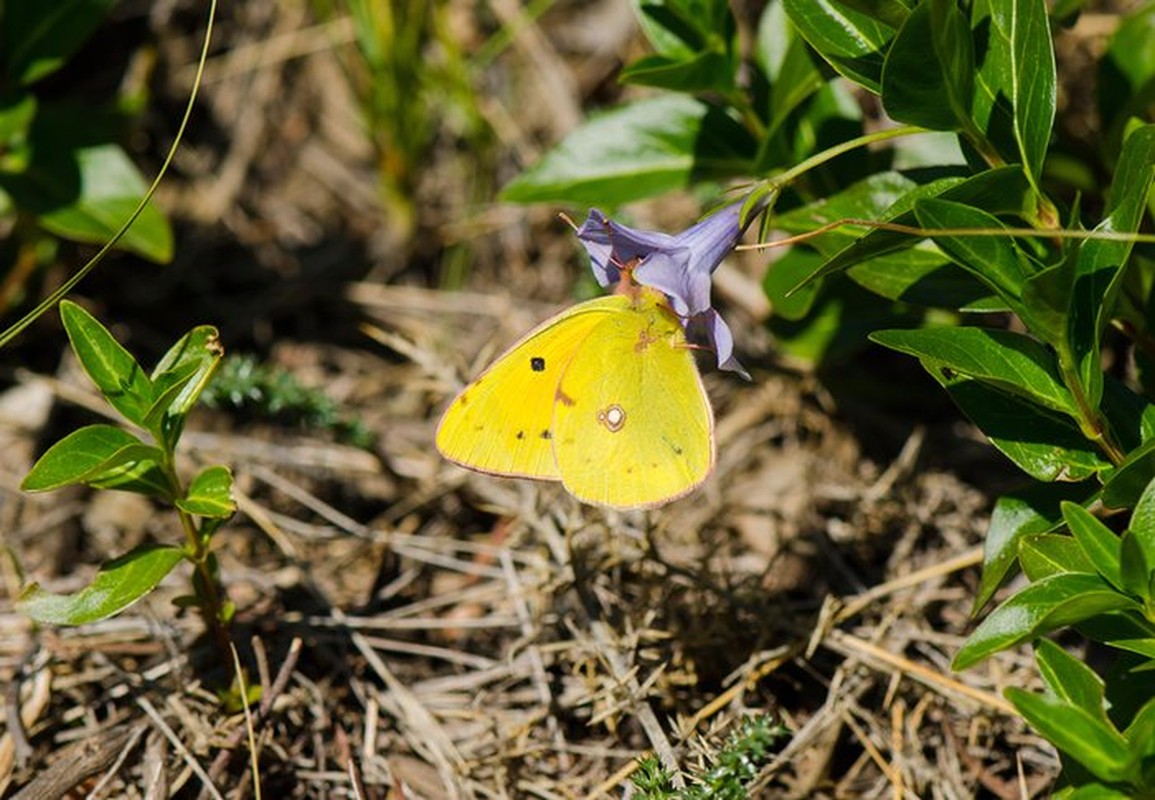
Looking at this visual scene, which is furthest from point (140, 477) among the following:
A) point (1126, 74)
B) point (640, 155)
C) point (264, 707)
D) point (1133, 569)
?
point (1126, 74)

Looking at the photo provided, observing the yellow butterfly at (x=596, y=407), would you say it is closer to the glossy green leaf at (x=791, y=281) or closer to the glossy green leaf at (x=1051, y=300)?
the glossy green leaf at (x=791, y=281)

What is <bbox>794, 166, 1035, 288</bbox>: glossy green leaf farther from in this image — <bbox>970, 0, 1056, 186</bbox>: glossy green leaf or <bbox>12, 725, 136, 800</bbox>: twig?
<bbox>12, 725, 136, 800</bbox>: twig

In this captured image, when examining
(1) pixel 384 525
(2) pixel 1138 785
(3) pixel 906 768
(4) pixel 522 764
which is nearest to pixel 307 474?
(1) pixel 384 525

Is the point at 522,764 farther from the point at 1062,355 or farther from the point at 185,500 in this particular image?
the point at 1062,355

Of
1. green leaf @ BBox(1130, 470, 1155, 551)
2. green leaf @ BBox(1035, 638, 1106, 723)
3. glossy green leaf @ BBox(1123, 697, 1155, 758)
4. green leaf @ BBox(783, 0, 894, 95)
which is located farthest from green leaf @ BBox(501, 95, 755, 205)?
glossy green leaf @ BBox(1123, 697, 1155, 758)

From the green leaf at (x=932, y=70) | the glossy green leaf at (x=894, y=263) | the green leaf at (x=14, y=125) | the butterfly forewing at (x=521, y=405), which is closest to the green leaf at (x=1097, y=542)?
the glossy green leaf at (x=894, y=263)

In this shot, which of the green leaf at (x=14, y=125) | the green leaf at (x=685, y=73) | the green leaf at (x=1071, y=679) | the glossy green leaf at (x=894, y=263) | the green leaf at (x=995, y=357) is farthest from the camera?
the green leaf at (x=14, y=125)

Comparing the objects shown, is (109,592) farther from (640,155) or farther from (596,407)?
(640,155)
